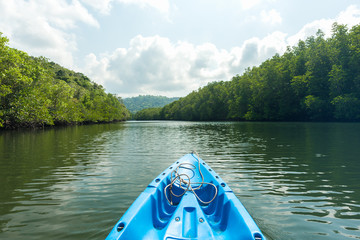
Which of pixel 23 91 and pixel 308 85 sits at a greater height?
pixel 308 85

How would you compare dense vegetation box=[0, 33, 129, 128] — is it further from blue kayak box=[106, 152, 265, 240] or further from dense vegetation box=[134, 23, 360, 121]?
dense vegetation box=[134, 23, 360, 121]

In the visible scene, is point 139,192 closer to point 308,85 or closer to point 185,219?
point 185,219

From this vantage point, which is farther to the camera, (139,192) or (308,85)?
(308,85)

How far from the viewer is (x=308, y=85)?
170 feet

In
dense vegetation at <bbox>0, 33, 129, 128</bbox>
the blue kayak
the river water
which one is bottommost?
the river water

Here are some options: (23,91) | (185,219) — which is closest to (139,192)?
(185,219)

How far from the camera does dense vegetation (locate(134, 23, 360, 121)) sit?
42.8 m

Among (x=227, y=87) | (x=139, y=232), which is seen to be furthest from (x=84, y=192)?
(x=227, y=87)

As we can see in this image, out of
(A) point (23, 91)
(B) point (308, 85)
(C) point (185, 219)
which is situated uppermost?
(B) point (308, 85)

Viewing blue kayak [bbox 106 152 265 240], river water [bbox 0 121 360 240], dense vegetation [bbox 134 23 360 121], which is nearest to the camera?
blue kayak [bbox 106 152 265 240]

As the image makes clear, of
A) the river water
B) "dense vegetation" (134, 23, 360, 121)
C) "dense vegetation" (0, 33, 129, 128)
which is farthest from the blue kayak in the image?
"dense vegetation" (134, 23, 360, 121)

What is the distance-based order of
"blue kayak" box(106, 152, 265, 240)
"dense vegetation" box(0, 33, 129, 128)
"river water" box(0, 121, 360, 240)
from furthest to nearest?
"dense vegetation" box(0, 33, 129, 128), "river water" box(0, 121, 360, 240), "blue kayak" box(106, 152, 265, 240)

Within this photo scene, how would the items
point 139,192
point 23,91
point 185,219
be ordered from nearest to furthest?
point 185,219 < point 139,192 < point 23,91

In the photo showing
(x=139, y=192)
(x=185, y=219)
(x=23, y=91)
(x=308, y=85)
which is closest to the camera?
(x=185, y=219)
